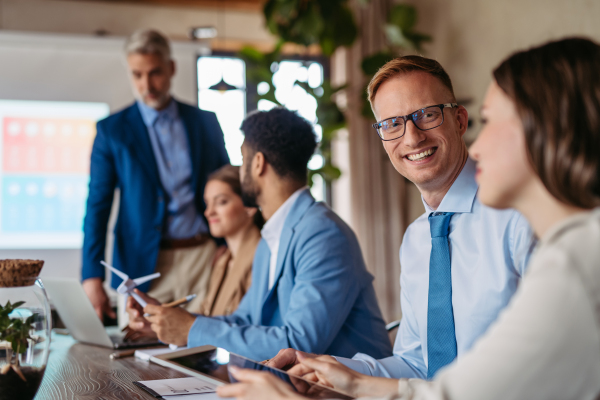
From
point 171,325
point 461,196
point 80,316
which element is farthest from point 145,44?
point 461,196

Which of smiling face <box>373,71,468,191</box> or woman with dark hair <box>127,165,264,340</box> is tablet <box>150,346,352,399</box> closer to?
smiling face <box>373,71,468,191</box>

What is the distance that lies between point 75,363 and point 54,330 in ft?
2.39

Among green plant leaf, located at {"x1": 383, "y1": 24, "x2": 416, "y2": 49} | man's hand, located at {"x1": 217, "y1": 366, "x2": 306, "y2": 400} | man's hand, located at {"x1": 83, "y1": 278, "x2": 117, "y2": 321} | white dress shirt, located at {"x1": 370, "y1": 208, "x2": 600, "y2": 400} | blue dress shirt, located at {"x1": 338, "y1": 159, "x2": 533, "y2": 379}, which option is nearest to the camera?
white dress shirt, located at {"x1": 370, "y1": 208, "x2": 600, "y2": 400}

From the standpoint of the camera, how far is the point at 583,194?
70 cm

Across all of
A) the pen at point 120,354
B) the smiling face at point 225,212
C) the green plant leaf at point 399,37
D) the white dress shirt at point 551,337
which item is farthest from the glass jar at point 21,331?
the green plant leaf at point 399,37

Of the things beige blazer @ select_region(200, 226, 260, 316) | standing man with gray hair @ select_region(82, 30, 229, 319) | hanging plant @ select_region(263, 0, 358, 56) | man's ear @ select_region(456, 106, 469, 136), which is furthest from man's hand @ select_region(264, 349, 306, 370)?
hanging plant @ select_region(263, 0, 358, 56)

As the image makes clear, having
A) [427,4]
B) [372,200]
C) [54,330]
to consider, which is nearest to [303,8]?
[427,4]

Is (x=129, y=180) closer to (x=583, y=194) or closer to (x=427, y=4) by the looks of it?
(x=583, y=194)

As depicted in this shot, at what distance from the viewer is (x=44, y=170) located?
4578 mm

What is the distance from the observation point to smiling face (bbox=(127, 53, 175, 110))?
2672 mm

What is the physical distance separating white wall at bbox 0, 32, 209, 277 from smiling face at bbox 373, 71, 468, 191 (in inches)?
146

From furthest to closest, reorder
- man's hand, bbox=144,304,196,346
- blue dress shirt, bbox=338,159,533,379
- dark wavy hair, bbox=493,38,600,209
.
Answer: man's hand, bbox=144,304,196,346 → blue dress shirt, bbox=338,159,533,379 → dark wavy hair, bbox=493,38,600,209

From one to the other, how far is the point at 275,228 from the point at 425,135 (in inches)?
27.1

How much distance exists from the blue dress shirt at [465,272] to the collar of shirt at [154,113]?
1.73 meters
